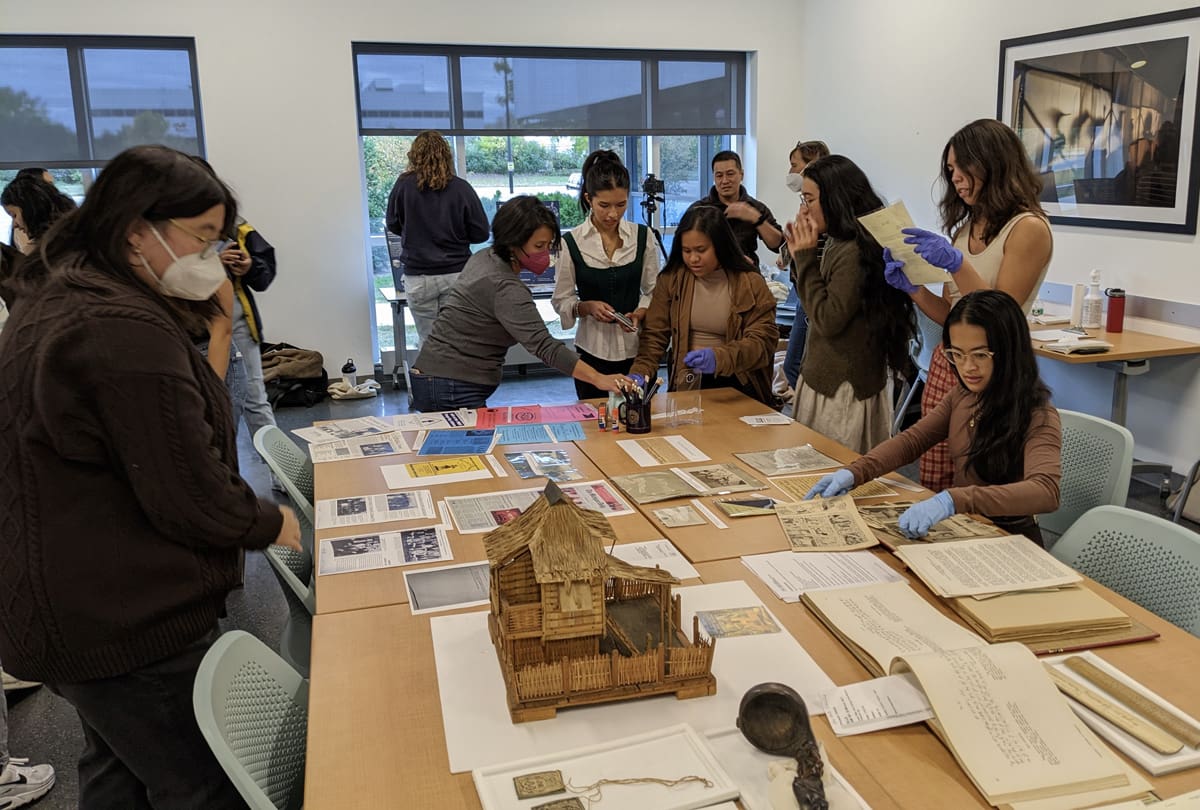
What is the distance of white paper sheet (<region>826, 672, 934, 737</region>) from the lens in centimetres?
128

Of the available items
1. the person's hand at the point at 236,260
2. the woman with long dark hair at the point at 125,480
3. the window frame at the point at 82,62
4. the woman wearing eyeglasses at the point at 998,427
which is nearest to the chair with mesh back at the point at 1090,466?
the woman wearing eyeglasses at the point at 998,427

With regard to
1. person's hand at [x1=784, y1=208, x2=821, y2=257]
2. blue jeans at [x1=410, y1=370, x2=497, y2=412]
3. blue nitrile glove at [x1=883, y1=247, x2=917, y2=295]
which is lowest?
blue jeans at [x1=410, y1=370, x2=497, y2=412]

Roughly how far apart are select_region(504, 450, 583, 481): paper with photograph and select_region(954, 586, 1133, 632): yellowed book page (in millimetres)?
1099

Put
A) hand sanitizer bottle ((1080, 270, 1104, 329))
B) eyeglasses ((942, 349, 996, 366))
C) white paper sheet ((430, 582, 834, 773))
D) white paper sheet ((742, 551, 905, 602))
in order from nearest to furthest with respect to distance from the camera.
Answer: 1. white paper sheet ((430, 582, 834, 773))
2. white paper sheet ((742, 551, 905, 602))
3. eyeglasses ((942, 349, 996, 366))
4. hand sanitizer bottle ((1080, 270, 1104, 329))

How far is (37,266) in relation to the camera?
1479 mm

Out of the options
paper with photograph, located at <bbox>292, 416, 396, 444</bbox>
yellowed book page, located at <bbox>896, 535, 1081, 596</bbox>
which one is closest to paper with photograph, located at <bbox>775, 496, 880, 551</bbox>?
yellowed book page, located at <bbox>896, 535, 1081, 596</bbox>

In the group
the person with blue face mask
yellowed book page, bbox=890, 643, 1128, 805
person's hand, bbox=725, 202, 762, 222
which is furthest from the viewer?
person's hand, bbox=725, 202, 762, 222

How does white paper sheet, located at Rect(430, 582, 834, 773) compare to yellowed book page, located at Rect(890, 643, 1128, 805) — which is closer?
yellowed book page, located at Rect(890, 643, 1128, 805)

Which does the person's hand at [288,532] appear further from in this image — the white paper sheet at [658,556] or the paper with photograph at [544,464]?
the paper with photograph at [544,464]

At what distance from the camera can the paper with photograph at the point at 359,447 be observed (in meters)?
2.62

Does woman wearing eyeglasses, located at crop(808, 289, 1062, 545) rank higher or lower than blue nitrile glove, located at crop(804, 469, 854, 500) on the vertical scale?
higher

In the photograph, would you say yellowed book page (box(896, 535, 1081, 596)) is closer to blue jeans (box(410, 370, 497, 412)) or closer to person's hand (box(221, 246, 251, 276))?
blue jeans (box(410, 370, 497, 412))

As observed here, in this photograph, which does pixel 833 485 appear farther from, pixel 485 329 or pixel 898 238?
pixel 485 329

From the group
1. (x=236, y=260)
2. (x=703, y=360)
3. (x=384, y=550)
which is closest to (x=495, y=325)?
(x=703, y=360)
